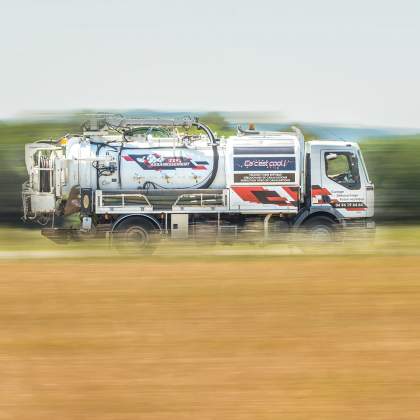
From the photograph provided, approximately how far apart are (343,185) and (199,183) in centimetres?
299

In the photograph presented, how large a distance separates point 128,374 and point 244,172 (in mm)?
14141

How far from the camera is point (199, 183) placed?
20.6m

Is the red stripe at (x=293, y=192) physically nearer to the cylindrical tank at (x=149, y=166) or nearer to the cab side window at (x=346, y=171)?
the cab side window at (x=346, y=171)

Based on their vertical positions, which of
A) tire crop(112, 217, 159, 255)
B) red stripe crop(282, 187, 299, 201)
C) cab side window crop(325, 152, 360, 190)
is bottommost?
tire crop(112, 217, 159, 255)

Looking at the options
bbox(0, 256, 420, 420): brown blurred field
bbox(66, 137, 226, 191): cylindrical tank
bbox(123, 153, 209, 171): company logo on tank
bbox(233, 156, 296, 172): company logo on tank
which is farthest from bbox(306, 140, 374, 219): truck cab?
bbox(0, 256, 420, 420): brown blurred field

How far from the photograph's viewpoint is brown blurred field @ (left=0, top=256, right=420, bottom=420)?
5.91 metres

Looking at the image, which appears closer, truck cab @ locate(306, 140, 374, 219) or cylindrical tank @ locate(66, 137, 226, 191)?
cylindrical tank @ locate(66, 137, 226, 191)

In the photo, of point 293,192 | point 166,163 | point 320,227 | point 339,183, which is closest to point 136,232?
point 166,163

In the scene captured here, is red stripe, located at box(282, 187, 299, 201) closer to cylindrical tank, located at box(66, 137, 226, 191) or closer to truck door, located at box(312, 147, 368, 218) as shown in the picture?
truck door, located at box(312, 147, 368, 218)

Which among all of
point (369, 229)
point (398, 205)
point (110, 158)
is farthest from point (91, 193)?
point (398, 205)

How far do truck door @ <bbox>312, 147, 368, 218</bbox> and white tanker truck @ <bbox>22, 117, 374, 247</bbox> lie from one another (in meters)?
0.02

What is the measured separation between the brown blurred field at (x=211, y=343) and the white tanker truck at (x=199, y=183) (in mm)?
9652

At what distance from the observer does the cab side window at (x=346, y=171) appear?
20.8 metres

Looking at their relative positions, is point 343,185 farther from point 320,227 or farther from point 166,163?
point 166,163
